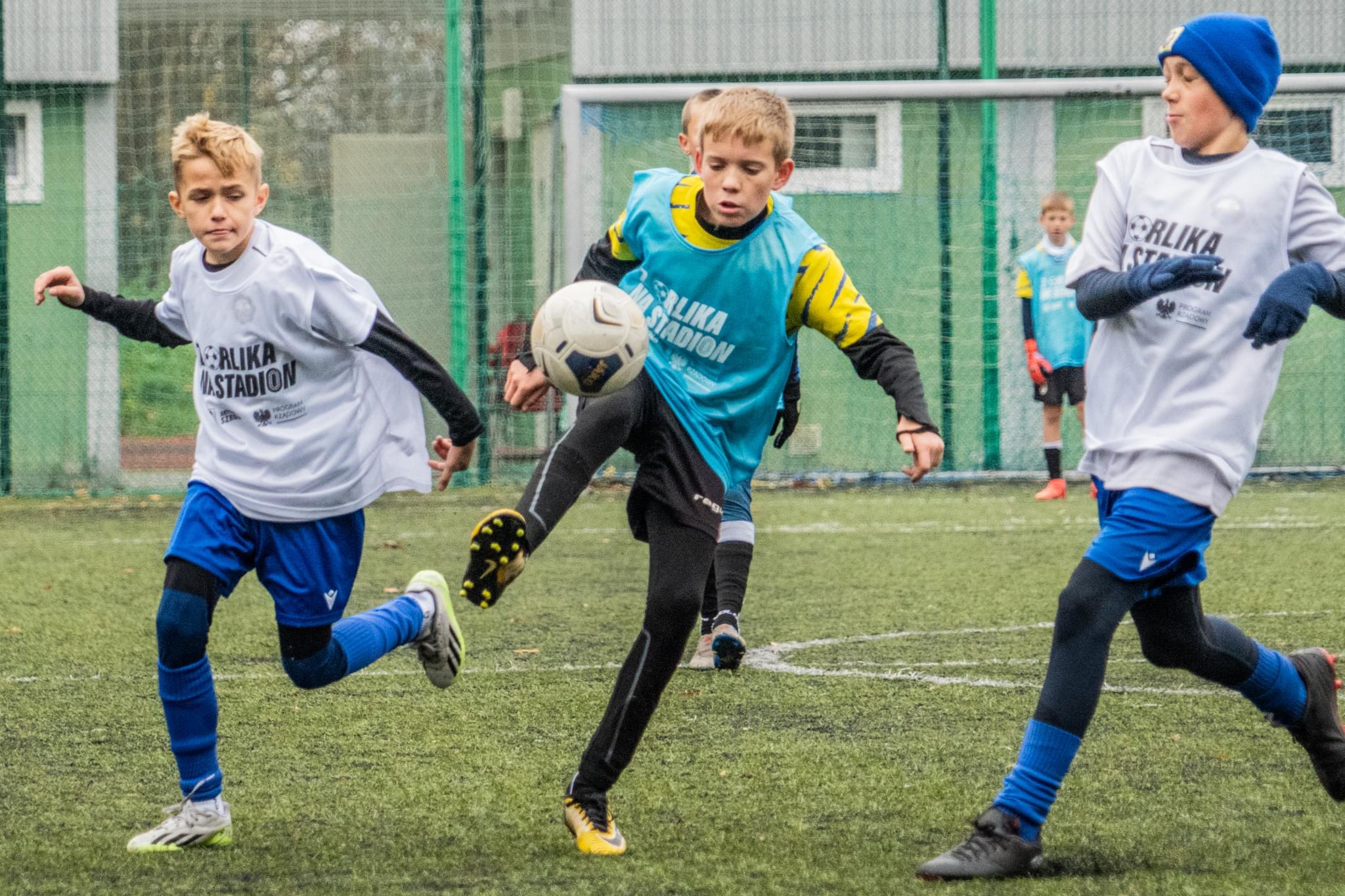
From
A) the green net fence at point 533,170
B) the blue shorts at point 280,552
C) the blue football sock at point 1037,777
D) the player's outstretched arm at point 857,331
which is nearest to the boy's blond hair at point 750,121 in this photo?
the player's outstretched arm at point 857,331

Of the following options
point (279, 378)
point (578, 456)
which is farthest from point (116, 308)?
point (578, 456)

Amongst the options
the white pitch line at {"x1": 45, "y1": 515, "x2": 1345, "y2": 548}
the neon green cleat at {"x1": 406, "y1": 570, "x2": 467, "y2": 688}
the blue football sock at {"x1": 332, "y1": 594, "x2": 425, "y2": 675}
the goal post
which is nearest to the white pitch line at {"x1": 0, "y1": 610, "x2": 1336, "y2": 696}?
the neon green cleat at {"x1": 406, "y1": 570, "x2": 467, "y2": 688}

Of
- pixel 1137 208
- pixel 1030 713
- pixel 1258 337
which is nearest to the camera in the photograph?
pixel 1258 337

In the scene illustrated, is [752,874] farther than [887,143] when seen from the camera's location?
No

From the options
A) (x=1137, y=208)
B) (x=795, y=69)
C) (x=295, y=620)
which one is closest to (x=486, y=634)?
(x=295, y=620)

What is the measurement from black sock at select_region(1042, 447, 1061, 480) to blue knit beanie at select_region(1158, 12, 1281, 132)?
8030 mm

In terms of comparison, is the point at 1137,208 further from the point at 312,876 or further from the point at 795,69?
the point at 795,69

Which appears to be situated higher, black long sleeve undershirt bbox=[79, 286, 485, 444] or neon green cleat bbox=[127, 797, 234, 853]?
black long sleeve undershirt bbox=[79, 286, 485, 444]

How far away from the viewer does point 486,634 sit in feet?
21.1

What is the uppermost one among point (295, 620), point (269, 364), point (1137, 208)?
point (1137, 208)

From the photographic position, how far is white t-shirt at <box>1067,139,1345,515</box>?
338 centimetres

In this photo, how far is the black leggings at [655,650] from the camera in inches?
142

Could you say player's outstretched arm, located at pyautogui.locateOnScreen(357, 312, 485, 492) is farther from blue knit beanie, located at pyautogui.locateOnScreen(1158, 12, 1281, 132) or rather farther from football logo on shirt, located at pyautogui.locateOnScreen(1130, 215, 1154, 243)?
blue knit beanie, located at pyautogui.locateOnScreen(1158, 12, 1281, 132)

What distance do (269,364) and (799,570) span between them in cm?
449
